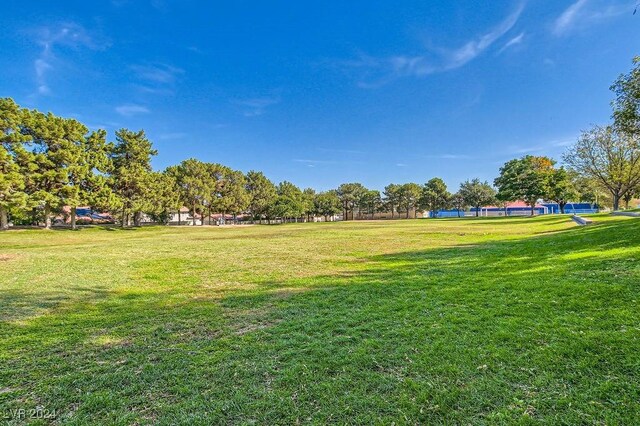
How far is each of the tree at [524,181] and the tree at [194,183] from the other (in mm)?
58966

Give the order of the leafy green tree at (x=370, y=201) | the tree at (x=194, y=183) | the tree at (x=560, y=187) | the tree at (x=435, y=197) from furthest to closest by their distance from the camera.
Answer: the leafy green tree at (x=370, y=201) → the tree at (x=435, y=197) → the tree at (x=194, y=183) → the tree at (x=560, y=187)

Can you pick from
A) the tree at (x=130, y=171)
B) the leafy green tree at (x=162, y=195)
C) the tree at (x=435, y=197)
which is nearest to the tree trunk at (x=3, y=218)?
the tree at (x=130, y=171)

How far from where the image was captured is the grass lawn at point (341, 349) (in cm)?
305

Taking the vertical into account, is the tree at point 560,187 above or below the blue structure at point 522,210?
above

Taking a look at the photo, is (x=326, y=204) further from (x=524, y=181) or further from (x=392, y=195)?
(x=524, y=181)

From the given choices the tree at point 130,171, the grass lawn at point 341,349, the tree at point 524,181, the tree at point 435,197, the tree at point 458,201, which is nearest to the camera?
the grass lawn at point 341,349

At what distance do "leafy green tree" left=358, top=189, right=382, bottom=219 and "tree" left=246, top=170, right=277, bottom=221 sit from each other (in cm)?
3262

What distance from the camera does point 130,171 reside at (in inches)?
1775

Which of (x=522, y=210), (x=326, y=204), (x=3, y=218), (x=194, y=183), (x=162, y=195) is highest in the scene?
(x=194, y=183)

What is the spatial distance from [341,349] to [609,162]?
172ft

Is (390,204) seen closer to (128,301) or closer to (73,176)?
(73,176)

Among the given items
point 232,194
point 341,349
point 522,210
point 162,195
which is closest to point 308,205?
point 232,194

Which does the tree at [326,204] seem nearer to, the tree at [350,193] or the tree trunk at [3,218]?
the tree at [350,193]

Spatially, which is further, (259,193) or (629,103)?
(259,193)
